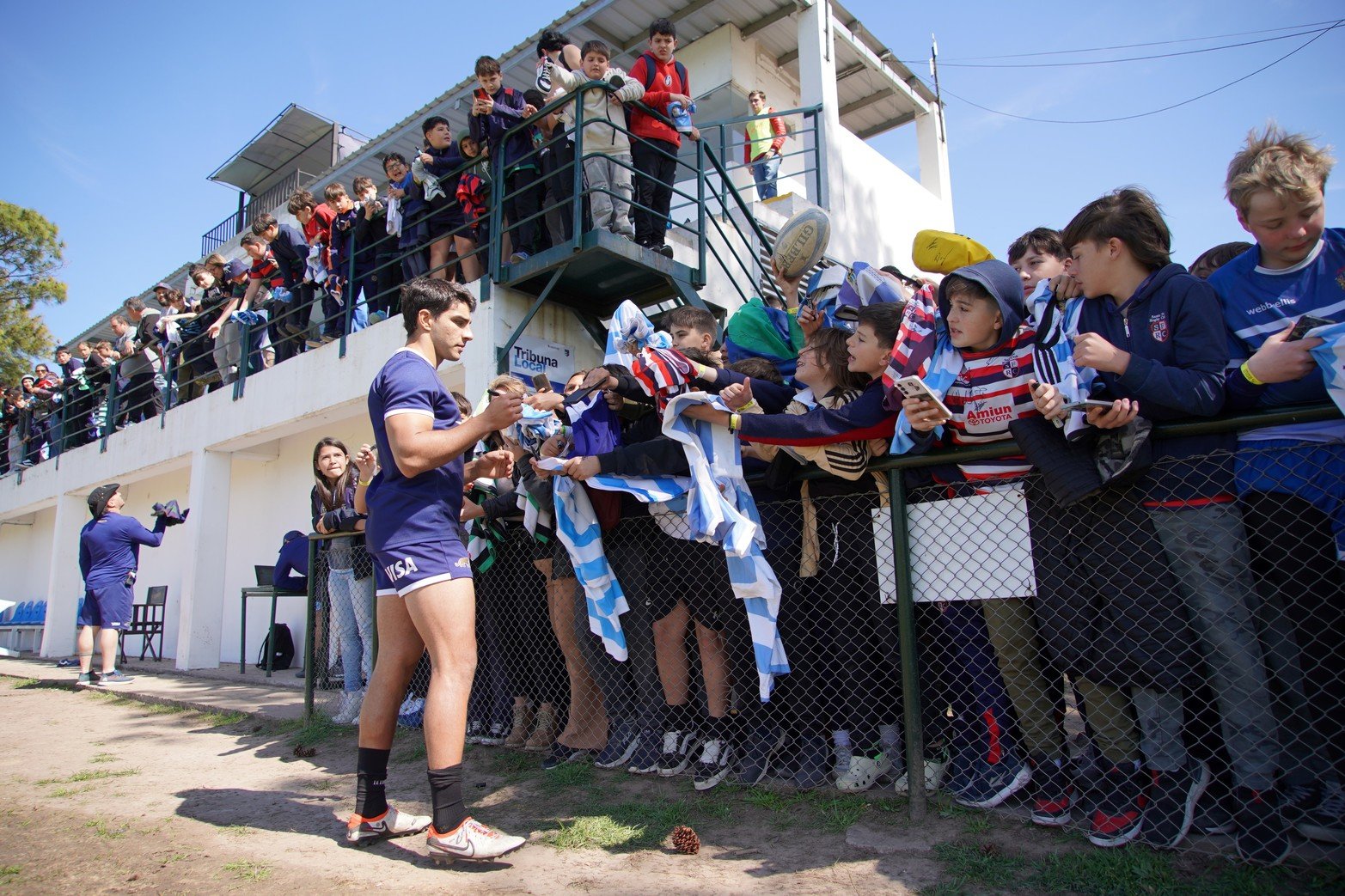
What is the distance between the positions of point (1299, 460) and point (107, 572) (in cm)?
974

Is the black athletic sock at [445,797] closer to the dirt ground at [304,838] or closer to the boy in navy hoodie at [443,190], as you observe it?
the dirt ground at [304,838]

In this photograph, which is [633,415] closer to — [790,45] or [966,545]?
[966,545]

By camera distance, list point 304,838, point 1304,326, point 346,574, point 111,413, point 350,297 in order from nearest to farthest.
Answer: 1. point 1304,326
2. point 304,838
3. point 346,574
4. point 350,297
5. point 111,413

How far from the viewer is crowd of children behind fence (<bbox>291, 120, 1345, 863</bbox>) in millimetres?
2438

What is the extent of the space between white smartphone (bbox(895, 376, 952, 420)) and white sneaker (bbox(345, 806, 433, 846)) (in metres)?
2.47

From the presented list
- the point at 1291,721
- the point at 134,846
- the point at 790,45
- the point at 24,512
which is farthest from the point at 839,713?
the point at 24,512

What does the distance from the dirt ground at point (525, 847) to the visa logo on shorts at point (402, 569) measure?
102cm

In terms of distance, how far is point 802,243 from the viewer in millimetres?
4797

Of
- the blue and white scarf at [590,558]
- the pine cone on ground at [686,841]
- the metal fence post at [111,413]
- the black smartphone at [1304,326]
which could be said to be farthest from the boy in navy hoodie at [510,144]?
the metal fence post at [111,413]

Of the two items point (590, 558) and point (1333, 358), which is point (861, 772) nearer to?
point (590, 558)

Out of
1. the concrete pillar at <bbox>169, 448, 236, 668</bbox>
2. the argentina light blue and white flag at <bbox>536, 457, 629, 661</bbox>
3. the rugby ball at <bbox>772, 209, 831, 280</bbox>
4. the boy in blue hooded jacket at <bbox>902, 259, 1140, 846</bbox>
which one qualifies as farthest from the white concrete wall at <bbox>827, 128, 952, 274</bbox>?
the concrete pillar at <bbox>169, 448, 236, 668</bbox>

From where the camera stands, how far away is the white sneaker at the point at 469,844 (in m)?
2.83

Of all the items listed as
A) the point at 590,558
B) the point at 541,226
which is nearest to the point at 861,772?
the point at 590,558

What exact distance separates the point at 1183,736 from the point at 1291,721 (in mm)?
287
